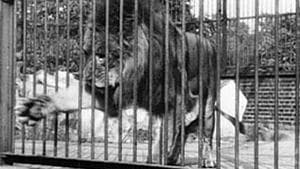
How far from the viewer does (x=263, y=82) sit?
701 cm

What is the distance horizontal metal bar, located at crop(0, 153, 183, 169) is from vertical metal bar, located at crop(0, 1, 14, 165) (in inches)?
5.1

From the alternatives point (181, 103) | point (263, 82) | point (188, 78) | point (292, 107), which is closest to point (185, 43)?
point (188, 78)

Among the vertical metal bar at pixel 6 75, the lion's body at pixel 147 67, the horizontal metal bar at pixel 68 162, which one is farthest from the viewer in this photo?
the vertical metal bar at pixel 6 75

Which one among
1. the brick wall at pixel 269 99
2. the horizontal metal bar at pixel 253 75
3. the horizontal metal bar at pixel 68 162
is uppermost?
the horizontal metal bar at pixel 253 75

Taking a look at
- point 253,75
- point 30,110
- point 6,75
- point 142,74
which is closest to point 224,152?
point 253,75

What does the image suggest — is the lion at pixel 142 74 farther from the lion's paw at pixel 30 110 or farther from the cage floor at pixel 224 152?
the cage floor at pixel 224 152

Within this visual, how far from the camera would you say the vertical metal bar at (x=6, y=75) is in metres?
4.66

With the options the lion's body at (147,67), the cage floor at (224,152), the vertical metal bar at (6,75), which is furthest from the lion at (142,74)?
the cage floor at (224,152)

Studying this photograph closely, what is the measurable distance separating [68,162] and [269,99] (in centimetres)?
373

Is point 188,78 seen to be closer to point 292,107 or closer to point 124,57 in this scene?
point 124,57

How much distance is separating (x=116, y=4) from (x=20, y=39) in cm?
103

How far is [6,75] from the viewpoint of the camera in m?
4.71

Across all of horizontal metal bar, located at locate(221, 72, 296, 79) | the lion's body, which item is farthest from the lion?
horizontal metal bar, located at locate(221, 72, 296, 79)

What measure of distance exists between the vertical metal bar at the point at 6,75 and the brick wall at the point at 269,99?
265cm
